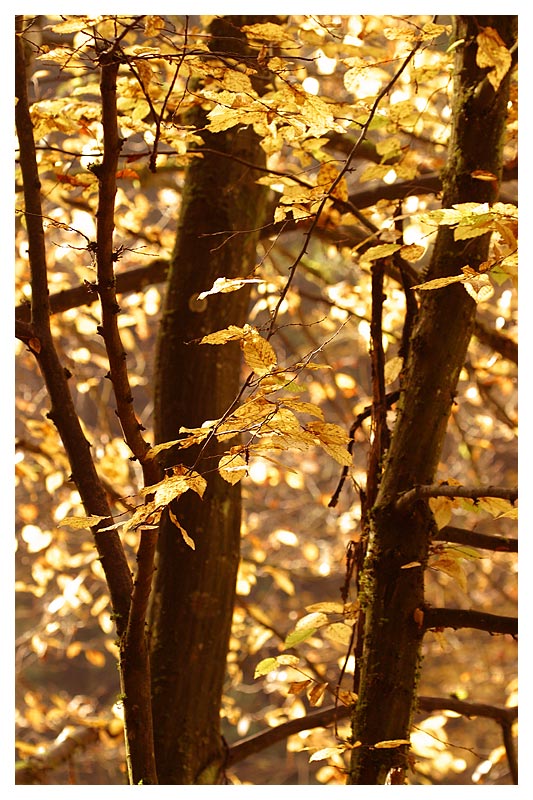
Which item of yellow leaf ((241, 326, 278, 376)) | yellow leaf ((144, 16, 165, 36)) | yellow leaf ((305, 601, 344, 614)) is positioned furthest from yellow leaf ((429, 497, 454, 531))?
yellow leaf ((144, 16, 165, 36))

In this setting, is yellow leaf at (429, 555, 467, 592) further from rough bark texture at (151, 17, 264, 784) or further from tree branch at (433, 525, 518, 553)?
rough bark texture at (151, 17, 264, 784)

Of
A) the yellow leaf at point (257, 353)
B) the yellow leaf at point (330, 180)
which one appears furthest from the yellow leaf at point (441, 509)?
the yellow leaf at point (330, 180)

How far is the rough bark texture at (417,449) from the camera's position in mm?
892

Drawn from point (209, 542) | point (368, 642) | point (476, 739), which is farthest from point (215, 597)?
point (476, 739)

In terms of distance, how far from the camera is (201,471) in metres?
1.09

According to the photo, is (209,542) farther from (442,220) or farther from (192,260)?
(442,220)

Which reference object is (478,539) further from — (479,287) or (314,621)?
(479,287)

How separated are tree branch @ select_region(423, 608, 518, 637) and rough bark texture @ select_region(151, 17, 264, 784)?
36cm

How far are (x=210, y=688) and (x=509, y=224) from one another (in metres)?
0.77

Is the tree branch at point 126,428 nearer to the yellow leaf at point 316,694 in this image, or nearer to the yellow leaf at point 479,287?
the yellow leaf at point 316,694

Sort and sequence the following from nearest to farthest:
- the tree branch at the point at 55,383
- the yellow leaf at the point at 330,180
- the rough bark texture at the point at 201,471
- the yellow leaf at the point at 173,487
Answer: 1. the yellow leaf at the point at 173,487
2. the tree branch at the point at 55,383
3. the yellow leaf at the point at 330,180
4. the rough bark texture at the point at 201,471

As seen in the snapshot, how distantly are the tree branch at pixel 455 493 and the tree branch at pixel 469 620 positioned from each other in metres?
0.13

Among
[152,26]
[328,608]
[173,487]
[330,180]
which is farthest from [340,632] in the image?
[152,26]

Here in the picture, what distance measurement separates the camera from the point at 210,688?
3.65ft
